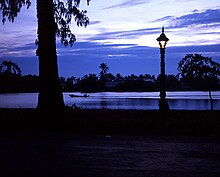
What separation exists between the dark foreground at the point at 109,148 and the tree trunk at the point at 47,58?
374 centimetres

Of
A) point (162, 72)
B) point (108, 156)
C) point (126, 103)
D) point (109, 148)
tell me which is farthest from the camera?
point (126, 103)

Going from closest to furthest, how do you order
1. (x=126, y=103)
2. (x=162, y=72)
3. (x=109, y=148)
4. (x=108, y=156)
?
(x=108, y=156), (x=109, y=148), (x=162, y=72), (x=126, y=103)

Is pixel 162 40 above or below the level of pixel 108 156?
above

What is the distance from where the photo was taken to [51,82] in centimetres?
2077

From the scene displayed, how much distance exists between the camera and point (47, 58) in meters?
20.5

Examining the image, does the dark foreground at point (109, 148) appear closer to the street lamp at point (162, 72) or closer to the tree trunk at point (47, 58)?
the tree trunk at point (47, 58)

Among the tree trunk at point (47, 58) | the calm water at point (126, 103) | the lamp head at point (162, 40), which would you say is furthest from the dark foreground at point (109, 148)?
the calm water at point (126, 103)

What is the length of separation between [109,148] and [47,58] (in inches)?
411

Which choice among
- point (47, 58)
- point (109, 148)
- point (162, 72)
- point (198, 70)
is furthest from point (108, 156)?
point (198, 70)

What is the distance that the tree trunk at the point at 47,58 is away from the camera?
20.5 m

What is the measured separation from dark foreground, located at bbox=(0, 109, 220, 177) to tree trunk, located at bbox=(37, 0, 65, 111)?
3744 millimetres

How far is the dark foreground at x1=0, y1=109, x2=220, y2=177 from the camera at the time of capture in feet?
26.2

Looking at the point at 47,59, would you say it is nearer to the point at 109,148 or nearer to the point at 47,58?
the point at 47,58

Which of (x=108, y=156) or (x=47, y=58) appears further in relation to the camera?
(x=47, y=58)
